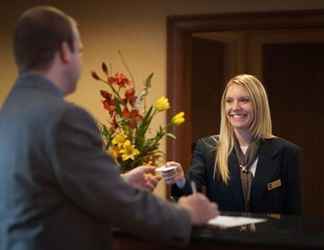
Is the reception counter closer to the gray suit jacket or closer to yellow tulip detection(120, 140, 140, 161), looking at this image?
the gray suit jacket

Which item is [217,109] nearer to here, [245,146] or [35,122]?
[245,146]

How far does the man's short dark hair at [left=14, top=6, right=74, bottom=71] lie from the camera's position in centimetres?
146

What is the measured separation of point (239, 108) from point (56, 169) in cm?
144

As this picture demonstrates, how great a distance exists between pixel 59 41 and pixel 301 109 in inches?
159

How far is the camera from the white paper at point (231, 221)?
188cm

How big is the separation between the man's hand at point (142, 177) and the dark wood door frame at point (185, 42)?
177cm

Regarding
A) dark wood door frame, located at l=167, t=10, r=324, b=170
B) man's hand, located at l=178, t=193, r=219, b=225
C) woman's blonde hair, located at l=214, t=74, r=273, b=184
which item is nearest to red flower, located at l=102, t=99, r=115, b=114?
woman's blonde hair, located at l=214, t=74, r=273, b=184

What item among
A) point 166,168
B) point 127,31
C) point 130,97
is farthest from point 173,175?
point 127,31

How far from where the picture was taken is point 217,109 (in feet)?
16.2

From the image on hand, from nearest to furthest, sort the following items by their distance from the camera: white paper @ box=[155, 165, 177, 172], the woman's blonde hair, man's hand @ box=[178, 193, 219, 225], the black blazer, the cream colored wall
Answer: man's hand @ box=[178, 193, 219, 225], white paper @ box=[155, 165, 177, 172], the black blazer, the woman's blonde hair, the cream colored wall

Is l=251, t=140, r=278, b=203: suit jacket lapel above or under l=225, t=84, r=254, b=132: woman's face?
under

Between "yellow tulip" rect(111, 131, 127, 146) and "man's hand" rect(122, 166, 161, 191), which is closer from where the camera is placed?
"man's hand" rect(122, 166, 161, 191)

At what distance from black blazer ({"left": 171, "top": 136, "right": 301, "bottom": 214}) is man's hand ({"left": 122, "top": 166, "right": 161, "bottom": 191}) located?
0.40m

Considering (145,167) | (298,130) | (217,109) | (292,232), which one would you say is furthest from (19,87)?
(298,130)
